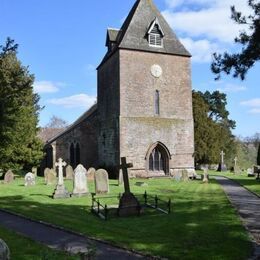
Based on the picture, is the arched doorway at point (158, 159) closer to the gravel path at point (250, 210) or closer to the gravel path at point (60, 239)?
the gravel path at point (250, 210)

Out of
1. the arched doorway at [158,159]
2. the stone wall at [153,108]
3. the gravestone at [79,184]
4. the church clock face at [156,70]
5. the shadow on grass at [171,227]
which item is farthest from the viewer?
the church clock face at [156,70]

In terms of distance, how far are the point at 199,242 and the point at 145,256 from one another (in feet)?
5.74

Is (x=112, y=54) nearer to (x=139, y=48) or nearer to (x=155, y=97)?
(x=139, y=48)

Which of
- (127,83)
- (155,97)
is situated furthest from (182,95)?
(127,83)

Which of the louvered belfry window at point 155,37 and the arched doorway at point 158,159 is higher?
Answer: the louvered belfry window at point 155,37

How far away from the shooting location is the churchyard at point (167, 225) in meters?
9.15

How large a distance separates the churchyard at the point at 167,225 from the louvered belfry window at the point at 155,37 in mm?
19621

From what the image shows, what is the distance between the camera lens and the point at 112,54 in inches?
1420

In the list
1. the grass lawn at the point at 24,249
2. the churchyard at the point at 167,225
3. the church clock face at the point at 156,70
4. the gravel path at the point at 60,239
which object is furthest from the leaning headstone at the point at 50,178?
the grass lawn at the point at 24,249

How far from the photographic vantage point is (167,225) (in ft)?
39.8

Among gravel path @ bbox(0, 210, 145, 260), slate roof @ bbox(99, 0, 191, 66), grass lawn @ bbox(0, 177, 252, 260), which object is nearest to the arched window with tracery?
slate roof @ bbox(99, 0, 191, 66)

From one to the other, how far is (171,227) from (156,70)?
82.3 ft

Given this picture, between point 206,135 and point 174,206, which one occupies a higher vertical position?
point 206,135

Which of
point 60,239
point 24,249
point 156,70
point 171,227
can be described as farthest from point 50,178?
point 24,249
